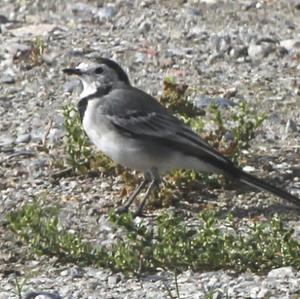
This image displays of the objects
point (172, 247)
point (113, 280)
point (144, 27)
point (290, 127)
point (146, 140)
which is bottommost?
point (113, 280)


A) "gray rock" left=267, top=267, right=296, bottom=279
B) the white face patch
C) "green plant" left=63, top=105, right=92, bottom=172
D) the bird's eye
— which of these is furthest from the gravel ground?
the bird's eye

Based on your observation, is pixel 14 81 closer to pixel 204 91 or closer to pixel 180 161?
pixel 204 91

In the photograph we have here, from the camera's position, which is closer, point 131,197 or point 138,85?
point 131,197

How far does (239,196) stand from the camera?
9.49 m

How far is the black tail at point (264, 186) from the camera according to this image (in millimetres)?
9070

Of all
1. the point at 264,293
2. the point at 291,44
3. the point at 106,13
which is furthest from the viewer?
the point at 106,13

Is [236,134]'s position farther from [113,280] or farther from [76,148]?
[113,280]

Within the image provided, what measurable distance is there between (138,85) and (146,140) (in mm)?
2379

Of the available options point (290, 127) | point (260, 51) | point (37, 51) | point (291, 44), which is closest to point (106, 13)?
point (37, 51)

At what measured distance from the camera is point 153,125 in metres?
9.44

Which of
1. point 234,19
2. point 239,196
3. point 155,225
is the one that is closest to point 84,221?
point 155,225

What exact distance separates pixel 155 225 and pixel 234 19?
184 inches

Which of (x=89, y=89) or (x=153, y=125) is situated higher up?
(x=89, y=89)

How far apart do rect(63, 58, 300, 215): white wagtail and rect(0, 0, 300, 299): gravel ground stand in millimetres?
267
